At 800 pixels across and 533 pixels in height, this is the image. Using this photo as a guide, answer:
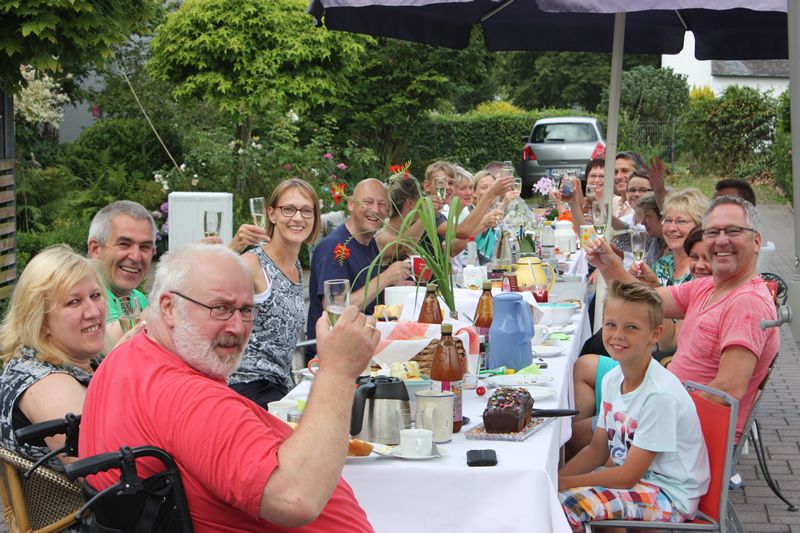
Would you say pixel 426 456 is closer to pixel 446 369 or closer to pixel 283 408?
pixel 446 369

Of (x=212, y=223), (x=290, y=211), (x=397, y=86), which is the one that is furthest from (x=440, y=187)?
(x=397, y=86)

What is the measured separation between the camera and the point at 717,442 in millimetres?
3742

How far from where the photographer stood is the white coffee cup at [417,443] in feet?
10.2

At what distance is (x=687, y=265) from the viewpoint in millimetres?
5922

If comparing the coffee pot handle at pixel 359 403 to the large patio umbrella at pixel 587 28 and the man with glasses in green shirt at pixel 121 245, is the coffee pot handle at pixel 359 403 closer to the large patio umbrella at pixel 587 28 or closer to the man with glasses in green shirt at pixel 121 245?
the man with glasses in green shirt at pixel 121 245

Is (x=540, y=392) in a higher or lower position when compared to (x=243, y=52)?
lower

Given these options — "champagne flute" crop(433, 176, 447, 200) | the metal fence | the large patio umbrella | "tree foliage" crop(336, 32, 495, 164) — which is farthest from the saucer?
the metal fence

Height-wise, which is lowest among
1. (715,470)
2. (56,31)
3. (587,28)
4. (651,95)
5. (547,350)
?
(715,470)

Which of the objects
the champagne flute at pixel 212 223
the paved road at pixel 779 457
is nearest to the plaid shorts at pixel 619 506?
the paved road at pixel 779 457

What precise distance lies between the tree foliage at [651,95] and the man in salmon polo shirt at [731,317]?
99.7ft

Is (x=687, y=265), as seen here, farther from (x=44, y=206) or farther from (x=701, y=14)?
(x=44, y=206)

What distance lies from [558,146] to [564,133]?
0.64 m

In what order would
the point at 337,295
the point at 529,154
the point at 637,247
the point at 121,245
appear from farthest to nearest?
the point at 529,154 < the point at 637,247 < the point at 121,245 < the point at 337,295

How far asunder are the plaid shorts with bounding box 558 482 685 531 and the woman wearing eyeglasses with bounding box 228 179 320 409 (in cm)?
154
